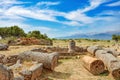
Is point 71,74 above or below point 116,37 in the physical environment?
below

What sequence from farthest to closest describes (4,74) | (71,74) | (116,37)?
(116,37) < (71,74) < (4,74)

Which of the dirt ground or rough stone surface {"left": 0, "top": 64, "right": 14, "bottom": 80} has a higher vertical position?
rough stone surface {"left": 0, "top": 64, "right": 14, "bottom": 80}

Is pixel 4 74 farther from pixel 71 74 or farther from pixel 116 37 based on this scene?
pixel 116 37

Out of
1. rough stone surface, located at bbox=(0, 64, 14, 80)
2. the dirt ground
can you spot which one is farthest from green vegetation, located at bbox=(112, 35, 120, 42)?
rough stone surface, located at bbox=(0, 64, 14, 80)

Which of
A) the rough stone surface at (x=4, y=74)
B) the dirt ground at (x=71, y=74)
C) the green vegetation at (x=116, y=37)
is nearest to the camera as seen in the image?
the rough stone surface at (x=4, y=74)

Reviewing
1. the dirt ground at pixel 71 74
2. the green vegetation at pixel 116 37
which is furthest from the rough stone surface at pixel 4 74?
the green vegetation at pixel 116 37

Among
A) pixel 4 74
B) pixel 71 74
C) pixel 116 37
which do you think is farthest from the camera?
pixel 116 37

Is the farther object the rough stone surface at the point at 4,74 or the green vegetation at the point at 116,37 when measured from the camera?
the green vegetation at the point at 116,37

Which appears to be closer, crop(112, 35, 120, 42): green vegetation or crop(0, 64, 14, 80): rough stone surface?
crop(0, 64, 14, 80): rough stone surface

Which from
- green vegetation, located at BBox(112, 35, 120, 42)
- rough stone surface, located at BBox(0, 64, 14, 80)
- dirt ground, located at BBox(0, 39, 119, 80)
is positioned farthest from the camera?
green vegetation, located at BBox(112, 35, 120, 42)

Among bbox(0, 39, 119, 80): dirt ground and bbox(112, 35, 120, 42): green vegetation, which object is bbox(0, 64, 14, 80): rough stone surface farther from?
bbox(112, 35, 120, 42): green vegetation

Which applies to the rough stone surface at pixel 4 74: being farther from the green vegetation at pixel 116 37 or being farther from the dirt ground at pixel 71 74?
the green vegetation at pixel 116 37

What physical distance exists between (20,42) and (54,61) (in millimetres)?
16141

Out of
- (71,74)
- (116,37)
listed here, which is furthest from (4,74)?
(116,37)
